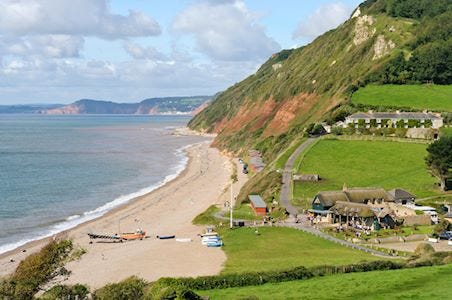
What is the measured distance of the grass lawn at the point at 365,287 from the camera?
Result: 1310 inches

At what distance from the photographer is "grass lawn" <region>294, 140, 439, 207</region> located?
74.4 m

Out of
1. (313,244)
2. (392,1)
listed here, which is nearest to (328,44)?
(392,1)

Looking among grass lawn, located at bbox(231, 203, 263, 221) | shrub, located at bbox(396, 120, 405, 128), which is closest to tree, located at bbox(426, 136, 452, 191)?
grass lawn, located at bbox(231, 203, 263, 221)

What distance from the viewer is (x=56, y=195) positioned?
312 ft

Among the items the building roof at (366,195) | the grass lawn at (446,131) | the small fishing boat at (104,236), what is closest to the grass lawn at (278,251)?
the building roof at (366,195)

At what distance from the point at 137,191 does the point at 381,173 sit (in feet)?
142

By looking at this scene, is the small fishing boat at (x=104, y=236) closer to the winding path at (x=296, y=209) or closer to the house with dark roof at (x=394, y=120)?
the winding path at (x=296, y=209)

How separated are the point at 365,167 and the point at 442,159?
13.3 meters

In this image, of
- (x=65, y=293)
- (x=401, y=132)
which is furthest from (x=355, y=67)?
(x=65, y=293)

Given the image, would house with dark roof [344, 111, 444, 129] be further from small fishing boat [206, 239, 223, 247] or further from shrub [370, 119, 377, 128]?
small fishing boat [206, 239, 223, 247]

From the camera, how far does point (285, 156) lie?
3652 inches

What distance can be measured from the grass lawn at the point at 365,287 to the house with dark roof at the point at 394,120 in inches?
2617

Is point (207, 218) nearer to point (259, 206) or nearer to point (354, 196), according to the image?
point (259, 206)

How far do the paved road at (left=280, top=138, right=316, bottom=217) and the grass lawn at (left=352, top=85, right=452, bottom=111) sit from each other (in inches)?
850
